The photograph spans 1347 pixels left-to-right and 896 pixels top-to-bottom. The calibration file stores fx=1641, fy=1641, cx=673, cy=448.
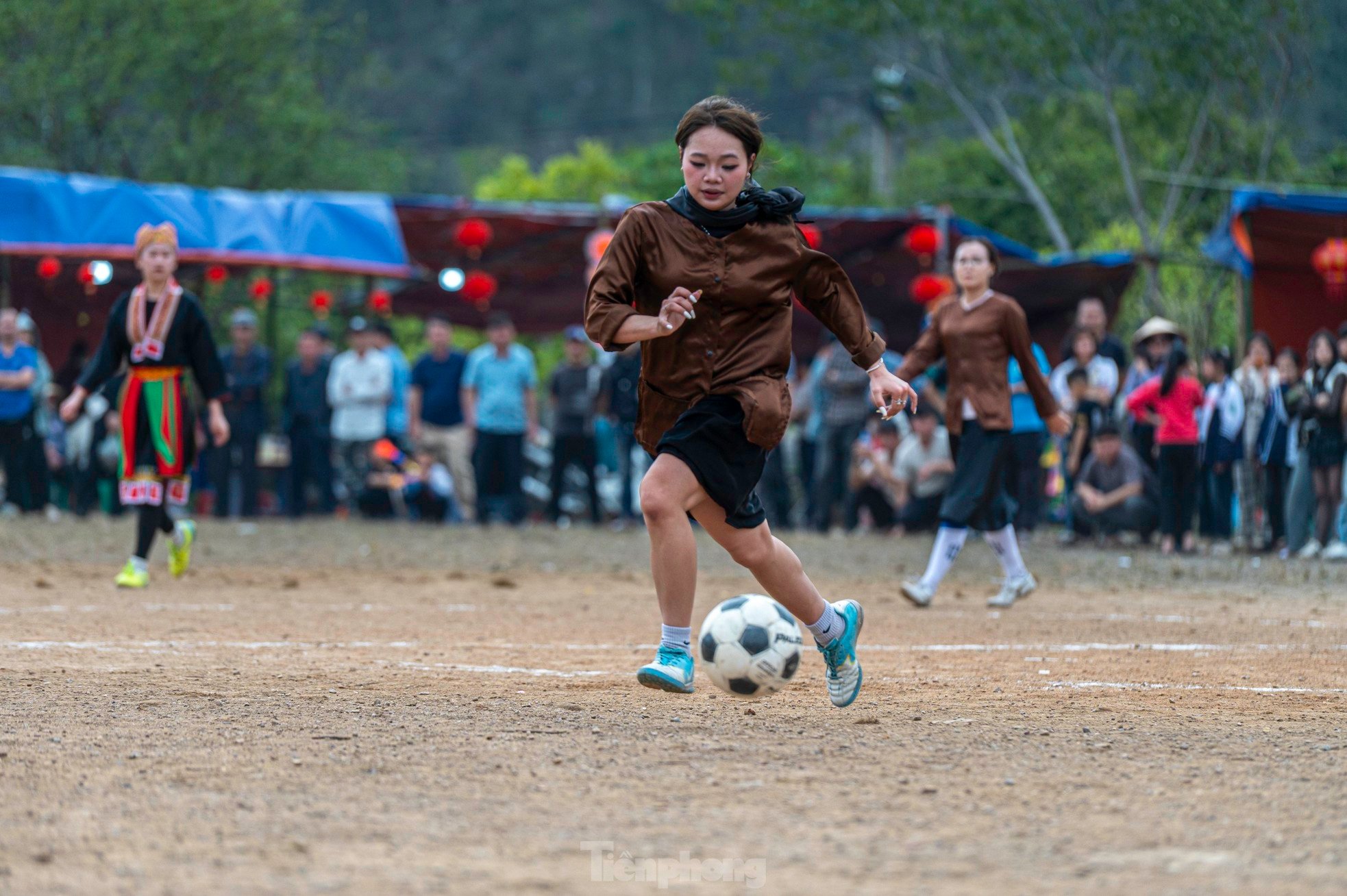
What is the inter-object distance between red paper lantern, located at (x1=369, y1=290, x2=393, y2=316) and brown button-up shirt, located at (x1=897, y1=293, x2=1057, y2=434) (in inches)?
459

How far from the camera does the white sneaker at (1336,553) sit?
12328 millimetres

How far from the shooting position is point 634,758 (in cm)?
426

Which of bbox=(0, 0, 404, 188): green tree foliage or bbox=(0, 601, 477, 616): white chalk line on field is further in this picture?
bbox=(0, 0, 404, 188): green tree foliage

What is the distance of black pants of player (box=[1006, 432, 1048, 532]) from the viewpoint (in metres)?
12.2

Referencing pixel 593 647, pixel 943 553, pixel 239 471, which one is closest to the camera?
pixel 593 647

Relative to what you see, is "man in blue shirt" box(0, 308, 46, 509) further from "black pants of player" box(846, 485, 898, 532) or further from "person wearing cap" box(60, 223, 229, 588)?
"black pants of player" box(846, 485, 898, 532)

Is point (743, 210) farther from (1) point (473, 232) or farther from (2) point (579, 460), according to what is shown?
(1) point (473, 232)

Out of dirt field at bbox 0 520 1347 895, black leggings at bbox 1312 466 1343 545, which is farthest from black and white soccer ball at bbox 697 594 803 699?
black leggings at bbox 1312 466 1343 545

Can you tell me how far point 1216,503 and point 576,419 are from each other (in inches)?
245

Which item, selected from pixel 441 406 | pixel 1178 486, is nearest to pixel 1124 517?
pixel 1178 486

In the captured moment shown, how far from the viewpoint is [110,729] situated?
15.4ft

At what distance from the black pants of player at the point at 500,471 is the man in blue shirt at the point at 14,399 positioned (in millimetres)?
4296

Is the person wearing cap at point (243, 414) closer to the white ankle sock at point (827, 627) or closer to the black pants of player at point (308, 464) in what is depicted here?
the black pants of player at point (308, 464)

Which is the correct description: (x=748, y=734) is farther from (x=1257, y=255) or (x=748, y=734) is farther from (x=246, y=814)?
(x=1257, y=255)
